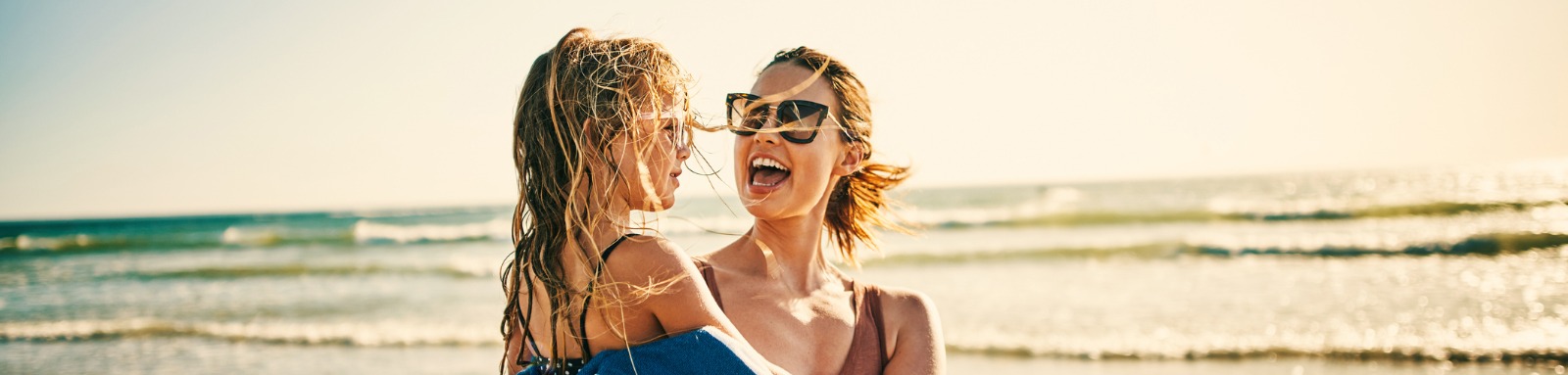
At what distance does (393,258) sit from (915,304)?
17.8 metres

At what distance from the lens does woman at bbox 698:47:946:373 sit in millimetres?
2758

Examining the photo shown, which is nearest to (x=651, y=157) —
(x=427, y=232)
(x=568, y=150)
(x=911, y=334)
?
(x=568, y=150)

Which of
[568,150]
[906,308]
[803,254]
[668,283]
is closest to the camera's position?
[668,283]

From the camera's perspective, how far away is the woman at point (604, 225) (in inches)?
76.4

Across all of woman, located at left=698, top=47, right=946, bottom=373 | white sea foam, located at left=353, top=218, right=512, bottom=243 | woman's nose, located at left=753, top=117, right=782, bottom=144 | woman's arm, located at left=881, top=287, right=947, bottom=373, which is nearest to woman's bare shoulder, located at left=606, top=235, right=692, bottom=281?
woman, located at left=698, top=47, right=946, bottom=373

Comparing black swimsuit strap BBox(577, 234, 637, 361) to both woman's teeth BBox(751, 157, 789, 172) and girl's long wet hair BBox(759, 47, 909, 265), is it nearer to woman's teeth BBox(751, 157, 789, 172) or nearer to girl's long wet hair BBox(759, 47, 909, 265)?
woman's teeth BBox(751, 157, 789, 172)

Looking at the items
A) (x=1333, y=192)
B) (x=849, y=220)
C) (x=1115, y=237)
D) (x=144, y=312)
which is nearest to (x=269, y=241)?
(x=144, y=312)

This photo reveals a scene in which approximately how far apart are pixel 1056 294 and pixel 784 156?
29.3 feet

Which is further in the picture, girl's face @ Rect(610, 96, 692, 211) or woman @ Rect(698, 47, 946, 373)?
woman @ Rect(698, 47, 946, 373)

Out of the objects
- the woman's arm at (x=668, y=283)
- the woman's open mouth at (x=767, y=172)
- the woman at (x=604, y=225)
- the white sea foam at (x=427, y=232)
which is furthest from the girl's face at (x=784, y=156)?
the white sea foam at (x=427, y=232)

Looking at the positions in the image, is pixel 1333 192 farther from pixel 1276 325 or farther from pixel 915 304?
pixel 915 304

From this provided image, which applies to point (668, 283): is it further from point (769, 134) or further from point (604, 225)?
point (769, 134)

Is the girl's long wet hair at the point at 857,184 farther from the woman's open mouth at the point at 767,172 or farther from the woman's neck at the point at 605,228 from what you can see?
the woman's neck at the point at 605,228

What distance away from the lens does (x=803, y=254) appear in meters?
2.99
